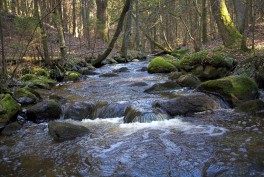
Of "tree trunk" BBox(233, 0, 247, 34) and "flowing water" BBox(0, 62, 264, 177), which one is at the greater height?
"tree trunk" BBox(233, 0, 247, 34)

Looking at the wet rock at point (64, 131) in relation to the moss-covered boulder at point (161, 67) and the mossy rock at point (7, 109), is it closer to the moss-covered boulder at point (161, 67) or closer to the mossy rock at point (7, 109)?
the mossy rock at point (7, 109)

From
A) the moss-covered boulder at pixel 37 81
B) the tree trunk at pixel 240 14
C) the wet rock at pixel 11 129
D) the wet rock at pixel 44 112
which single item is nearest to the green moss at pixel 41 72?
the moss-covered boulder at pixel 37 81

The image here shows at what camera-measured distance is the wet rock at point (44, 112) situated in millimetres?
8023

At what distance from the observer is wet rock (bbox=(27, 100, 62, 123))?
802 cm

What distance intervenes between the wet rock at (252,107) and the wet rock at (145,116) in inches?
77.4

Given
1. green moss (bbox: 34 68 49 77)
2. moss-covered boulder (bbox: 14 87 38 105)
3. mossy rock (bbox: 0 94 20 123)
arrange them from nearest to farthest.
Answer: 1. mossy rock (bbox: 0 94 20 123)
2. moss-covered boulder (bbox: 14 87 38 105)
3. green moss (bbox: 34 68 49 77)

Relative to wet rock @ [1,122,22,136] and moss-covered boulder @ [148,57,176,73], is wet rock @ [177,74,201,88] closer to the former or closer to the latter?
moss-covered boulder @ [148,57,176,73]

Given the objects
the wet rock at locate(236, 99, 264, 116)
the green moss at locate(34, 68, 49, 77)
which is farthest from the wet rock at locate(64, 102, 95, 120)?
the green moss at locate(34, 68, 49, 77)

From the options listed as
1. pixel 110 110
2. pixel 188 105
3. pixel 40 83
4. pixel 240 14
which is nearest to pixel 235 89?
pixel 188 105

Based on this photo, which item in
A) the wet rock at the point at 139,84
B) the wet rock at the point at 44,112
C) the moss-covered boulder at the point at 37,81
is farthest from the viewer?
the moss-covered boulder at the point at 37,81

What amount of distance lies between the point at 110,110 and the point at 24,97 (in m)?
2.74

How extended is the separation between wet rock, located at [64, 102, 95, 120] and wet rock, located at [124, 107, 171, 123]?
1.27 meters

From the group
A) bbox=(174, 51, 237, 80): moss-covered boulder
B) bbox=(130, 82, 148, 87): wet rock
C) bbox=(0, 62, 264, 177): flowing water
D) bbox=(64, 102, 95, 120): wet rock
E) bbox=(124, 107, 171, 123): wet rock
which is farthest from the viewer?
bbox=(130, 82, 148, 87): wet rock

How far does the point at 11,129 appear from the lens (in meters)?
7.20
